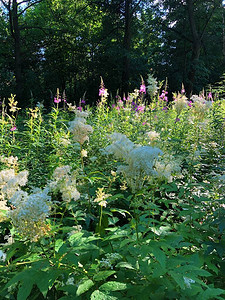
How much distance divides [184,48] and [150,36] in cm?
285

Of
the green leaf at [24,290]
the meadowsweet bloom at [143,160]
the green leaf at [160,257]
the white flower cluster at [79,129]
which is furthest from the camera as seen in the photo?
the white flower cluster at [79,129]

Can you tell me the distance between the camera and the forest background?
18.0 meters

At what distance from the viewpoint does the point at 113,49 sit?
57.5 feet

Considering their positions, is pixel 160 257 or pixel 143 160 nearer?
pixel 160 257

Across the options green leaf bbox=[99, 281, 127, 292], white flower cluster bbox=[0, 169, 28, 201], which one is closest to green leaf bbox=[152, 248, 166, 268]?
green leaf bbox=[99, 281, 127, 292]

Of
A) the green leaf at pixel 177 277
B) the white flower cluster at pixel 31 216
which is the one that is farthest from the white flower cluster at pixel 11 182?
the green leaf at pixel 177 277

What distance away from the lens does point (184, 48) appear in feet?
65.9

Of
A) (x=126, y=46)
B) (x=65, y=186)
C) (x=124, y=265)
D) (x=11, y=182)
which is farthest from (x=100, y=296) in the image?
(x=126, y=46)

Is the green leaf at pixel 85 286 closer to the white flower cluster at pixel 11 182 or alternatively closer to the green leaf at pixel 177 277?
the green leaf at pixel 177 277

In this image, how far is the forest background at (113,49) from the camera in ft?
59.1

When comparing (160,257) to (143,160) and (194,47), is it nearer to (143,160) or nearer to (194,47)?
(143,160)

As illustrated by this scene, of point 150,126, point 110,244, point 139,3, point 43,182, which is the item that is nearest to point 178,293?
point 110,244

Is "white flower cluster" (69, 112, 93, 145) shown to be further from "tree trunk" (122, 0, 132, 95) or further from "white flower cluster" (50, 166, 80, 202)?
"tree trunk" (122, 0, 132, 95)

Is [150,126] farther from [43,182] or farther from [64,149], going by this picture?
[43,182]
